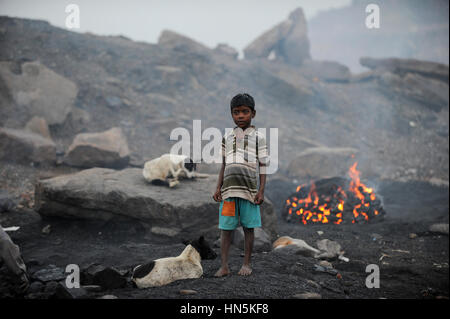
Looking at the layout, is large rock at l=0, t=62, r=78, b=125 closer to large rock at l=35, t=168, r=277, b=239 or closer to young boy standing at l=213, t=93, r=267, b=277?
large rock at l=35, t=168, r=277, b=239

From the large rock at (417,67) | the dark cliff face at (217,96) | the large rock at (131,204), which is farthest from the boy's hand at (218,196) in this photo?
the large rock at (417,67)

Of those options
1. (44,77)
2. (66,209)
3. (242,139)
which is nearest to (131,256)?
(66,209)

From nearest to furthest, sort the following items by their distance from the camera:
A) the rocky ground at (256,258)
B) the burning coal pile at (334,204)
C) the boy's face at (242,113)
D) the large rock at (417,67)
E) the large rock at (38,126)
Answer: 1. the rocky ground at (256,258)
2. the boy's face at (242,113)
3. the burning coal pile at (334,204)
4. the large rock at (38,126)
5. the large rock at (417,67)

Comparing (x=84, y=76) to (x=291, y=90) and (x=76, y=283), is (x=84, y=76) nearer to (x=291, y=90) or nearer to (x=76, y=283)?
(x=291, y=90)

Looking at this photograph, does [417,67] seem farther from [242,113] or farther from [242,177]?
[242,177]

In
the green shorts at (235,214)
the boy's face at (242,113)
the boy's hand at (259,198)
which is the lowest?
the green shorts at (235,214)

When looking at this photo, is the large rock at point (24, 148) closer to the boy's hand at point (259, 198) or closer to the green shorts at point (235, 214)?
the green shorts at point (235, 214)

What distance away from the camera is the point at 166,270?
2938 millimetres

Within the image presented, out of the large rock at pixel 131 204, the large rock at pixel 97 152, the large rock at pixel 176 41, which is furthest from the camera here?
the large rock at pixel 176 41

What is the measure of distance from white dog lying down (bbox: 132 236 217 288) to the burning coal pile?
4492 millimetres

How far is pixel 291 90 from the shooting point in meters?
19.0

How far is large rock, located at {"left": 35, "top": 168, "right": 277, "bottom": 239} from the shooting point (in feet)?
15.8

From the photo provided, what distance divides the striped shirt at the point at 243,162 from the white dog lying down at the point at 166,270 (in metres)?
0.79

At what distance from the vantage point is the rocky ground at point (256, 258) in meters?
2.72
